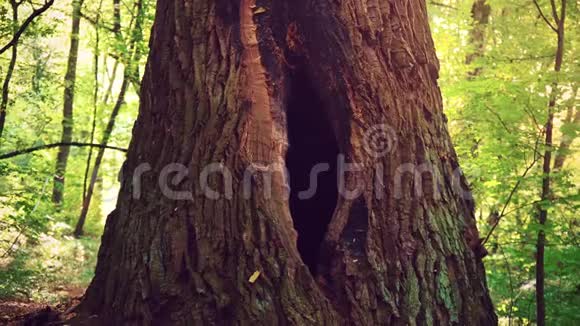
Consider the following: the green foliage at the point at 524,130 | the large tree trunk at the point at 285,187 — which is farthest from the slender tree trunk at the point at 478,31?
the large tree trunk at the point at 285,187

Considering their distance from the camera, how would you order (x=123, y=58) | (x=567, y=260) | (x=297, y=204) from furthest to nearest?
1. (x=123, y=58)
2. (x=567, y=260)
3. (x=297, y=204)

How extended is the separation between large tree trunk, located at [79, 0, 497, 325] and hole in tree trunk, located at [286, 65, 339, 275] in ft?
0.17

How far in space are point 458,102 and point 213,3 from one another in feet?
23.8

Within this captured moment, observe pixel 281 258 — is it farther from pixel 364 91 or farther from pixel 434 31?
pixel 434 31

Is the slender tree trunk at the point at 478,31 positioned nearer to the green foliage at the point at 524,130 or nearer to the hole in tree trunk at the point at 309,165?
the green foliage at the point at 524,130

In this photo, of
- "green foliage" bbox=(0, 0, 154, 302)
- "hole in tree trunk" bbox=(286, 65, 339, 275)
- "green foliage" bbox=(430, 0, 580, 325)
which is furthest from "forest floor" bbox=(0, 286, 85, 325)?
"green foliage" bbox=(430, 0, 580, 325)

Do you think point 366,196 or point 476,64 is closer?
point 366,196

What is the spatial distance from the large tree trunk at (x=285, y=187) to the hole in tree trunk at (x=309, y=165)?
0.17 ft

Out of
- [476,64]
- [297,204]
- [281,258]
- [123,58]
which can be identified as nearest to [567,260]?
[476,64]

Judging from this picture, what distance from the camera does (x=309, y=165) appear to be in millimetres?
→ 4293

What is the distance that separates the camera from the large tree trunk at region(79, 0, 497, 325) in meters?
3.34

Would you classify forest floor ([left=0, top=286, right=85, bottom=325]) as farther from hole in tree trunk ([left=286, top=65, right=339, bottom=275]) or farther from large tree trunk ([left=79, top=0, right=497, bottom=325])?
hole in tree trunk ([left=286, top=65, right=339, bottom=275])

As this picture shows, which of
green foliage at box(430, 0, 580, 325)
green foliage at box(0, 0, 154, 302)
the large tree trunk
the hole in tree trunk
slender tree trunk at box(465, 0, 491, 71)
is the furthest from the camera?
slender tree trunk at box(465, 0, 491, 71)

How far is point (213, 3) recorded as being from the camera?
3836 mm
